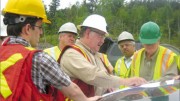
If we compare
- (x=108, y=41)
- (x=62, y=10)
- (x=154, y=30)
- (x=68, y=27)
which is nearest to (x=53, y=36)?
(x=62, y=10)

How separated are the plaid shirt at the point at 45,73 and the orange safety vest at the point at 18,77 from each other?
0.13 ft

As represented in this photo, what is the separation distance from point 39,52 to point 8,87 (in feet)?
1.00

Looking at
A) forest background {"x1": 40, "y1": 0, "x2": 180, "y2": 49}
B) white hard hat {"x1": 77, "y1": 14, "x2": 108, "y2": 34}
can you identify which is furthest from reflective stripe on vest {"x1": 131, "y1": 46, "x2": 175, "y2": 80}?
forest background {"x1": 40, "y1": 0, "x2": 180, "y2": 49}

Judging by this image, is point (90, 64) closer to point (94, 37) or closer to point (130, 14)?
point (94, 37)

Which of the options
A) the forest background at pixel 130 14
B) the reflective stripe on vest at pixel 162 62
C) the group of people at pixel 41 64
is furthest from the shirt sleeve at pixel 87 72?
the forest background at pixel 130 14

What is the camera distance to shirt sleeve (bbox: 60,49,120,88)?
3406 millimetres

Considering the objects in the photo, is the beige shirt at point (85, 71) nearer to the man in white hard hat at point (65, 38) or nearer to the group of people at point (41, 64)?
the group of people at point (41, 64)

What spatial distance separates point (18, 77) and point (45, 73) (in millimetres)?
199

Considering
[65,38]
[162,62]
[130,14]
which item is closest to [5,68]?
[162,62]

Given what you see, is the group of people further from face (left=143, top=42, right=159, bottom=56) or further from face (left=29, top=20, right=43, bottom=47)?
face (left=143, top=42, right=159, bottom=56)

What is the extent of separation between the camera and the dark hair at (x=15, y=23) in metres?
2.87

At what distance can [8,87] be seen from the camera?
2639 mm

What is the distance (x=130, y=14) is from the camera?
6138 centimetres

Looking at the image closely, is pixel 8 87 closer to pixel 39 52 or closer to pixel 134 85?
pixel 39 52
